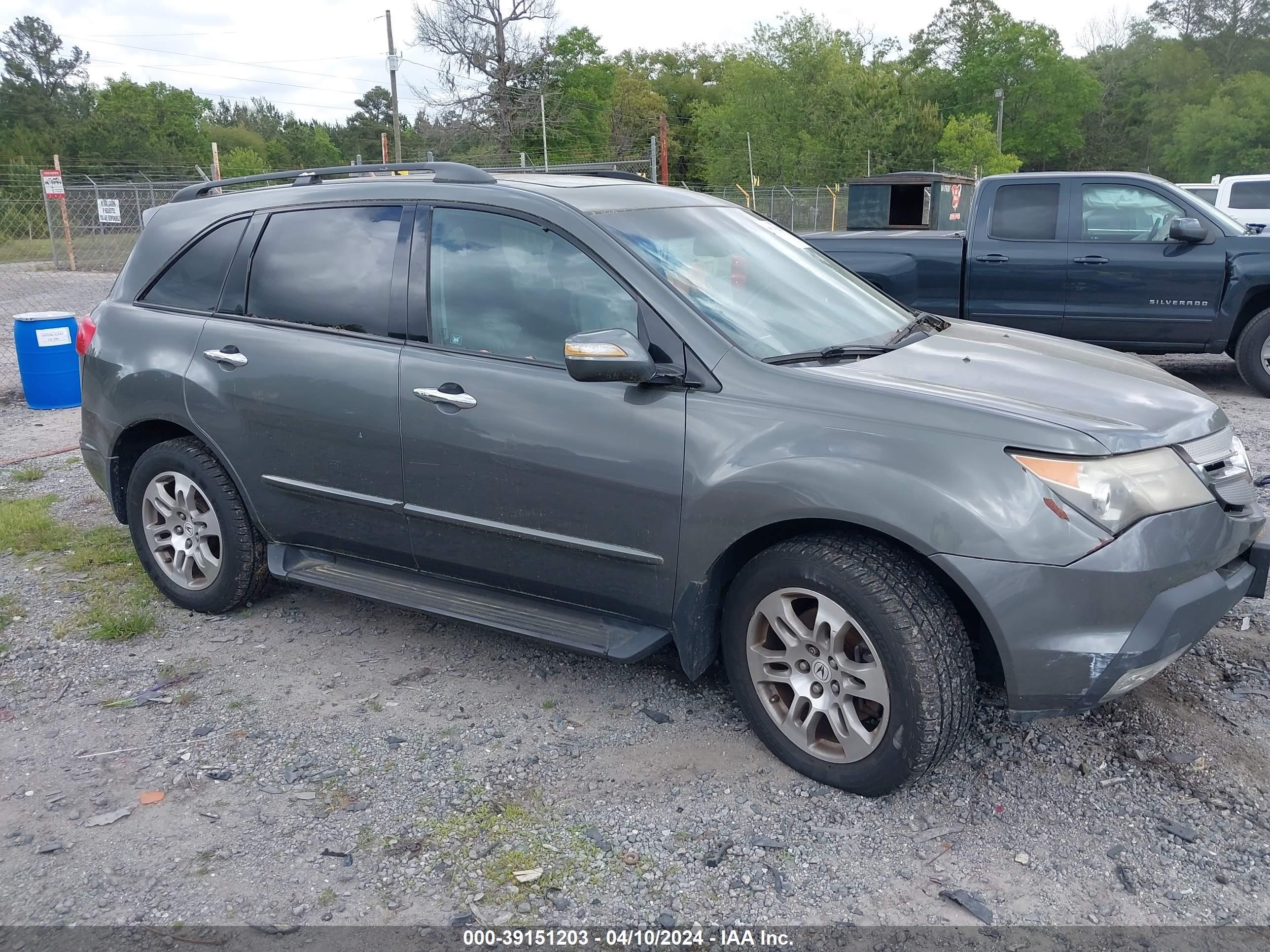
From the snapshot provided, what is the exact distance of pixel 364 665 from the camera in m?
4.15

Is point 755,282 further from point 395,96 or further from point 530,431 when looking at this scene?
point 395,96

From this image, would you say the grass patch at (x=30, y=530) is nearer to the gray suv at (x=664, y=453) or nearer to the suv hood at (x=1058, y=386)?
the gray suv at (x=664, y=453)

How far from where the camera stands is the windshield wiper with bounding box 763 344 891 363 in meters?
3.32

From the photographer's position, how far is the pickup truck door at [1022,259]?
9.03 metres

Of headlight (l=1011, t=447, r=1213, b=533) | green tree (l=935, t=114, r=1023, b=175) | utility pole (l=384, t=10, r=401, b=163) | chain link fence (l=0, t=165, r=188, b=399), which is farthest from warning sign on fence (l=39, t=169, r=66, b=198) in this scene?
green tree (l=935, t=114, r=1023, b=175)

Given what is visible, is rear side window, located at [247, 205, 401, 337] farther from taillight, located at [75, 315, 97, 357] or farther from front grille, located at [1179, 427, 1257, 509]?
front grille, located at [1179, 427, 1257, 509]

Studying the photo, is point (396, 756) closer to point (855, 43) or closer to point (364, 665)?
point (364, 665)

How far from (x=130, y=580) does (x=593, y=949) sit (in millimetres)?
3472

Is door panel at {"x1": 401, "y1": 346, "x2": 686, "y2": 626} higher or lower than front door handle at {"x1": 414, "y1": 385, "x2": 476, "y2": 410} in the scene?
lower

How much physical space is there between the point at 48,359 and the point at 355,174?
20.0 feet

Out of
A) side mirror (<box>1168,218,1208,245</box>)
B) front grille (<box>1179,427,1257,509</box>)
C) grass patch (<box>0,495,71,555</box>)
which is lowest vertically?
grass patch (<box>0,495,71,555</box>)

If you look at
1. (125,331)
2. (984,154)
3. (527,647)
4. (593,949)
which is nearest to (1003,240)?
(527,647)

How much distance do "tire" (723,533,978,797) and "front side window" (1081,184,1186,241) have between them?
715 cm

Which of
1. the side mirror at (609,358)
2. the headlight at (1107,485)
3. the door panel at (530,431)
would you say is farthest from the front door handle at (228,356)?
the headlight at (1107,485)
